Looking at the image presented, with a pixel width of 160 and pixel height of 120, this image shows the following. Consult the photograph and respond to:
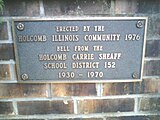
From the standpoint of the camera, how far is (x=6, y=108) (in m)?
1.55

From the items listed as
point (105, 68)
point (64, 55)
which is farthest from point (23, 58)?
point (105, 68)

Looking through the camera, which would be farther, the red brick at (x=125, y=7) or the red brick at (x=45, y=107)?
the red brick at (x=45, y=107)

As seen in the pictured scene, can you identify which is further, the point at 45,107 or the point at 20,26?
the point at 45,107

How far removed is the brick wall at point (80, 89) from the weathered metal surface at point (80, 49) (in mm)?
49

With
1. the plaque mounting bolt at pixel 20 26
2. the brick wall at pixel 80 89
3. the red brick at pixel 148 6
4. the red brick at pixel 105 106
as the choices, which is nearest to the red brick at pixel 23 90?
the brick wall at pixel 80 89

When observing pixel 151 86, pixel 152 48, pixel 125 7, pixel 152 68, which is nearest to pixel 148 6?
pixel 125 7

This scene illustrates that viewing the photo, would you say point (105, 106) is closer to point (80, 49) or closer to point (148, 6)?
point (80, 49)

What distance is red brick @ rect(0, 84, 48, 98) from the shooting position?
1508mm

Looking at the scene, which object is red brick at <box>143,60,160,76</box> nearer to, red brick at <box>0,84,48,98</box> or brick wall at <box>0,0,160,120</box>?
brick wall at <box>0,0,160,120</box>

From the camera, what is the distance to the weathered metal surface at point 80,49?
1.36 m

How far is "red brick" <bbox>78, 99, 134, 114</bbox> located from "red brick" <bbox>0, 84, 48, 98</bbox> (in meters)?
0.26

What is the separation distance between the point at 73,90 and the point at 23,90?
0.32 metres

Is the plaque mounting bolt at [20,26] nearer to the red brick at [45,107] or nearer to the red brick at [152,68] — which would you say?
the red brick at [45,107]

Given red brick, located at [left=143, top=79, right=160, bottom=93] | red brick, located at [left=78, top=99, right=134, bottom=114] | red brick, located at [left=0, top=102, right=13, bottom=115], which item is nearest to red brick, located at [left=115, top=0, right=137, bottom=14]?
red brick, located at [left=143, top=79, right=160, bottom=93]
